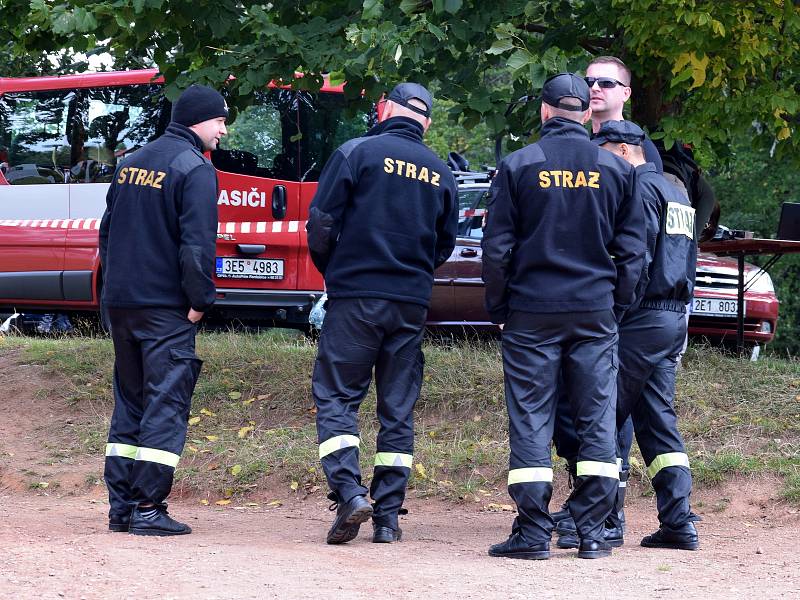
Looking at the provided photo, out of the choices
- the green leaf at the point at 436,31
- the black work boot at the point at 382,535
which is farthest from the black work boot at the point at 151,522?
the green leaf at the point at 436,31

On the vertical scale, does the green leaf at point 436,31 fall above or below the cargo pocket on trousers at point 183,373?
above

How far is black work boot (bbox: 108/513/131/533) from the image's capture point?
5.73m

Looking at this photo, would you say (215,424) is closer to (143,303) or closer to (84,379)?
(84,379)

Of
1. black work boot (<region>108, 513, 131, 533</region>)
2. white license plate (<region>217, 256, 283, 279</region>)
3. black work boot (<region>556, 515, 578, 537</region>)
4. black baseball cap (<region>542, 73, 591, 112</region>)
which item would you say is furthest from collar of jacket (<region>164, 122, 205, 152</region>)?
white license plate (<region>217, 256, 283, 279</region>)

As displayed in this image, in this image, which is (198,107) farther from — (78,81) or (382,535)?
(78,81)

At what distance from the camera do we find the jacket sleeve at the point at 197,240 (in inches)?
221

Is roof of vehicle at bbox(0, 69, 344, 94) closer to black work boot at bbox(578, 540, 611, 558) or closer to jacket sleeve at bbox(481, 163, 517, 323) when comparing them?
jacket sleeve at bbox(481, 163, 517, 323)

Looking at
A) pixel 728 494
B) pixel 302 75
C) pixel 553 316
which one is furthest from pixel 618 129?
pixel 302 75

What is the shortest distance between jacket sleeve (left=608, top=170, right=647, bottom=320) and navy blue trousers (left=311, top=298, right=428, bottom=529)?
37.6 inches

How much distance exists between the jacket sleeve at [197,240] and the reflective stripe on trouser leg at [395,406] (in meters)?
0.85

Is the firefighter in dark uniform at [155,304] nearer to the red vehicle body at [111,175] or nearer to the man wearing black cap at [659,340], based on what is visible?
the man wearing black cap at [659,340]

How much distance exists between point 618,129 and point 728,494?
2.45 metres

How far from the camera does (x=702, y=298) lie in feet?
36.4

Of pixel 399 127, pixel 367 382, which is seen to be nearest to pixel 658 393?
pixel 367 382
